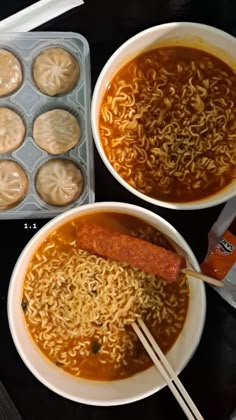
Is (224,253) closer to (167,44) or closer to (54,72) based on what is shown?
(167,44)

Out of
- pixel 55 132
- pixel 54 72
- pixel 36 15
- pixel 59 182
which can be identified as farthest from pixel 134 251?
pixel 36 15

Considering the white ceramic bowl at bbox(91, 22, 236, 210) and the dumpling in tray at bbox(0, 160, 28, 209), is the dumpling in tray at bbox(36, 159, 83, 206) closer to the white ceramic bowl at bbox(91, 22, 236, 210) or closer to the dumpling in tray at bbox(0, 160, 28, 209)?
the dumpling in tray at bbox(0, 160, 28, 209)

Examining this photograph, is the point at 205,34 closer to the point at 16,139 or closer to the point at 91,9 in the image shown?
the point at 91,9

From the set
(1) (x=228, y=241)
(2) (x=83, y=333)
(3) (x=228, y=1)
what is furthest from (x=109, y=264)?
(3) (x=228, y=1)

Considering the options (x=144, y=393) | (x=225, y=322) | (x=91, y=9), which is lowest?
(x=144, y=393)

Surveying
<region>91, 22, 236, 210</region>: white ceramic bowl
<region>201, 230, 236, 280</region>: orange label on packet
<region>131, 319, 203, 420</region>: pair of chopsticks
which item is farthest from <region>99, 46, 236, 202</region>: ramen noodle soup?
<region>131, 319, 203, 420</region>: pair of chopsticks
